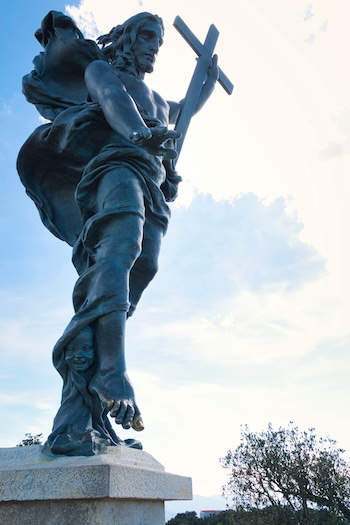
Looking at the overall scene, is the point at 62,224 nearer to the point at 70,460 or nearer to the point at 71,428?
the point at 71,428

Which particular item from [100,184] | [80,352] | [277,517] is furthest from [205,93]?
[277,517]

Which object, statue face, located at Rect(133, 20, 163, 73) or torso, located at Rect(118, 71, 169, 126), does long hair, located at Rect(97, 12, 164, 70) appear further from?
torso, located at Rect(118, 71, 169, 126)

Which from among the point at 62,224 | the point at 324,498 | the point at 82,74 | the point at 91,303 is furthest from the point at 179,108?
the point at 324,498

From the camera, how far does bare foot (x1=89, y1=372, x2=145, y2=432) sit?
9.90ft

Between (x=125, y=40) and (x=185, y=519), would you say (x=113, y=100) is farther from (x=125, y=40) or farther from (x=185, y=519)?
(x=185, y=519)

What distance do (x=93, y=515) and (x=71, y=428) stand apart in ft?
2.10

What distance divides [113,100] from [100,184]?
0.63 meters

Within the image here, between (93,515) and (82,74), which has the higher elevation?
(82,74)

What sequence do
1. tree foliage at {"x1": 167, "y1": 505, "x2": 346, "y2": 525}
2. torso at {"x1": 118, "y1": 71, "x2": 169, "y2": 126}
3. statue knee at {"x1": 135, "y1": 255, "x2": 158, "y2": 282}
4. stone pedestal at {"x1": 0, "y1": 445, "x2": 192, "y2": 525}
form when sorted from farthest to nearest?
1. tree foliage at {"x1": 167, "y1": 505, "x2": 346, "y2": 525}
2. torso at {"x1": 118, "y1": 71, "x2": 169, "y2": 126}
3. statue knee at {"x1": 135, "y1": 255, "x2": 158, "y2": 282}
4. stone pedestal at {"x1": 0, "y1": 445, "x2": 192, "y2": 525}

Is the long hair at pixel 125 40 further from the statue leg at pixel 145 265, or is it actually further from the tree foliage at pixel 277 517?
the tree foliage at pixel 277 517

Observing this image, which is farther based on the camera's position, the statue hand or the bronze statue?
the statue hand

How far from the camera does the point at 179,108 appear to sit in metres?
5.18

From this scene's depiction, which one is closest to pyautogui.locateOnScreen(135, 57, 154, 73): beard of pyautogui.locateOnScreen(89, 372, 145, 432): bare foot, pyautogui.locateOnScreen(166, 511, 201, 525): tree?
pyautogui.locateOnScreen(89, 372, 145, 432): bare foot

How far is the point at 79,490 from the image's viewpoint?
99.3 inches
